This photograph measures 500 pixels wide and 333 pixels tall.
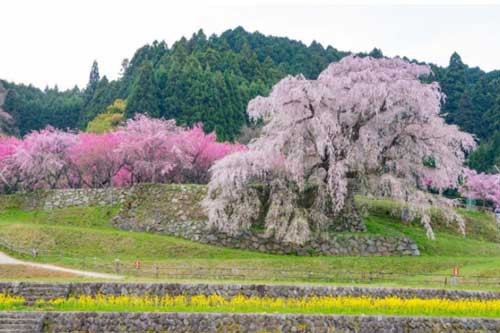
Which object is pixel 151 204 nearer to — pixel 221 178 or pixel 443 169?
pixel 221 178

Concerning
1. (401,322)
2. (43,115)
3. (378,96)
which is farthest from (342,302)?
(43,115)

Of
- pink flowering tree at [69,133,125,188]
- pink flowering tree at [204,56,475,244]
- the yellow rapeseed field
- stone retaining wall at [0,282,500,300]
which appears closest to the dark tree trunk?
pink flowering tree at [204,56,475,244]

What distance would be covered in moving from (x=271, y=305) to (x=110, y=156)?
91.1 feet

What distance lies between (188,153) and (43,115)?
134 feet

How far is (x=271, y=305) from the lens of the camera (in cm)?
1869

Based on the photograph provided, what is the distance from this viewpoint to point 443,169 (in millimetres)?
30984

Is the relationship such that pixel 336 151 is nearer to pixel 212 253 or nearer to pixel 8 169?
pixel 212 253

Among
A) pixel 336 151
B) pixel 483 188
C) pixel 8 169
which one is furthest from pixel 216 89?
pixel 336 151

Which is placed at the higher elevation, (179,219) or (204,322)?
(179,219)

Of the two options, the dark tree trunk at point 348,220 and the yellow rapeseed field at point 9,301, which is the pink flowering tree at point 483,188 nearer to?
the dark tree trunk at point 348,220

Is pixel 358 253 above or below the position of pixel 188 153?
below

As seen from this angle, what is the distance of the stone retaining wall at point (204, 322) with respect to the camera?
17.0 meters

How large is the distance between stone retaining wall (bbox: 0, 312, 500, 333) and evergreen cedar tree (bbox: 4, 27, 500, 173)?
38063 millimetres

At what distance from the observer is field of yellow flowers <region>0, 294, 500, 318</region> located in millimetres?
18250
